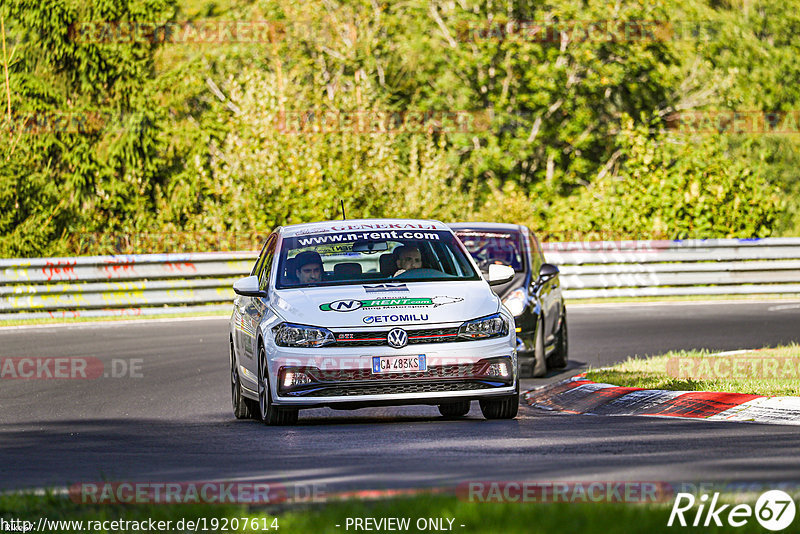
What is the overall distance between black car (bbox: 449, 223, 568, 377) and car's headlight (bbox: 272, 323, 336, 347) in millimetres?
5086

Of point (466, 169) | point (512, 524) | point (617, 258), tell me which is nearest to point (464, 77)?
point (466, 169)

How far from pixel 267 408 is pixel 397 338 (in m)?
1.26

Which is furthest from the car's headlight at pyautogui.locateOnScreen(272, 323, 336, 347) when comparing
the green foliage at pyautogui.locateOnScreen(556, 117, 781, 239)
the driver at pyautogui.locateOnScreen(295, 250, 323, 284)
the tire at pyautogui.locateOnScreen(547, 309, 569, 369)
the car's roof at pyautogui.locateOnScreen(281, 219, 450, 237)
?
the green foliage at pyautogui.locateOnScreen(556, 117, 781, 239)

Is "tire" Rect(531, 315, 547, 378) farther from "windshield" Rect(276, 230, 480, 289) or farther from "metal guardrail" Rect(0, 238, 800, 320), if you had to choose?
"metal guardrail" Rect(0, 238, 800, 320)

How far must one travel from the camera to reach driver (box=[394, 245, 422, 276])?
12.4 meters

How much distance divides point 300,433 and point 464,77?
36.8 m

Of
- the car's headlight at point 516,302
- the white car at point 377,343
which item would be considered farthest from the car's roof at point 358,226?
the car's headlight at point 516,302

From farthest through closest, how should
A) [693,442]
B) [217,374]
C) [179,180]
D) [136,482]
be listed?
[179,180] → [217,374] → [693,442] → [136,482]

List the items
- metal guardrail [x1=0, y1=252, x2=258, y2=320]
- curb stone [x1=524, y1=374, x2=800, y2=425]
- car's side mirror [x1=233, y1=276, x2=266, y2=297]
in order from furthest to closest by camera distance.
Answer: metal guardrail [x1=0, y1=252, x2=258, y2=320], car's side mirror [x1=233, y1=276, x2=266, y2=297], curb stone [x1=524, y1=374, x2=800, y2=425]

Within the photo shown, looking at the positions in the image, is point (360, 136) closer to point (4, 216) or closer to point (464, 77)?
point (4, 216)

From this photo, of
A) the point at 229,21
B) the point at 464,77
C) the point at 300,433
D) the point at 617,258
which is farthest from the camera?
the point at 229,21

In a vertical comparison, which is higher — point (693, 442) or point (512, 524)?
point (512, 524)

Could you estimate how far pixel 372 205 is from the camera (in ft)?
108

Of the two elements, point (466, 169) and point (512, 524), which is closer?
point (512, 524)
